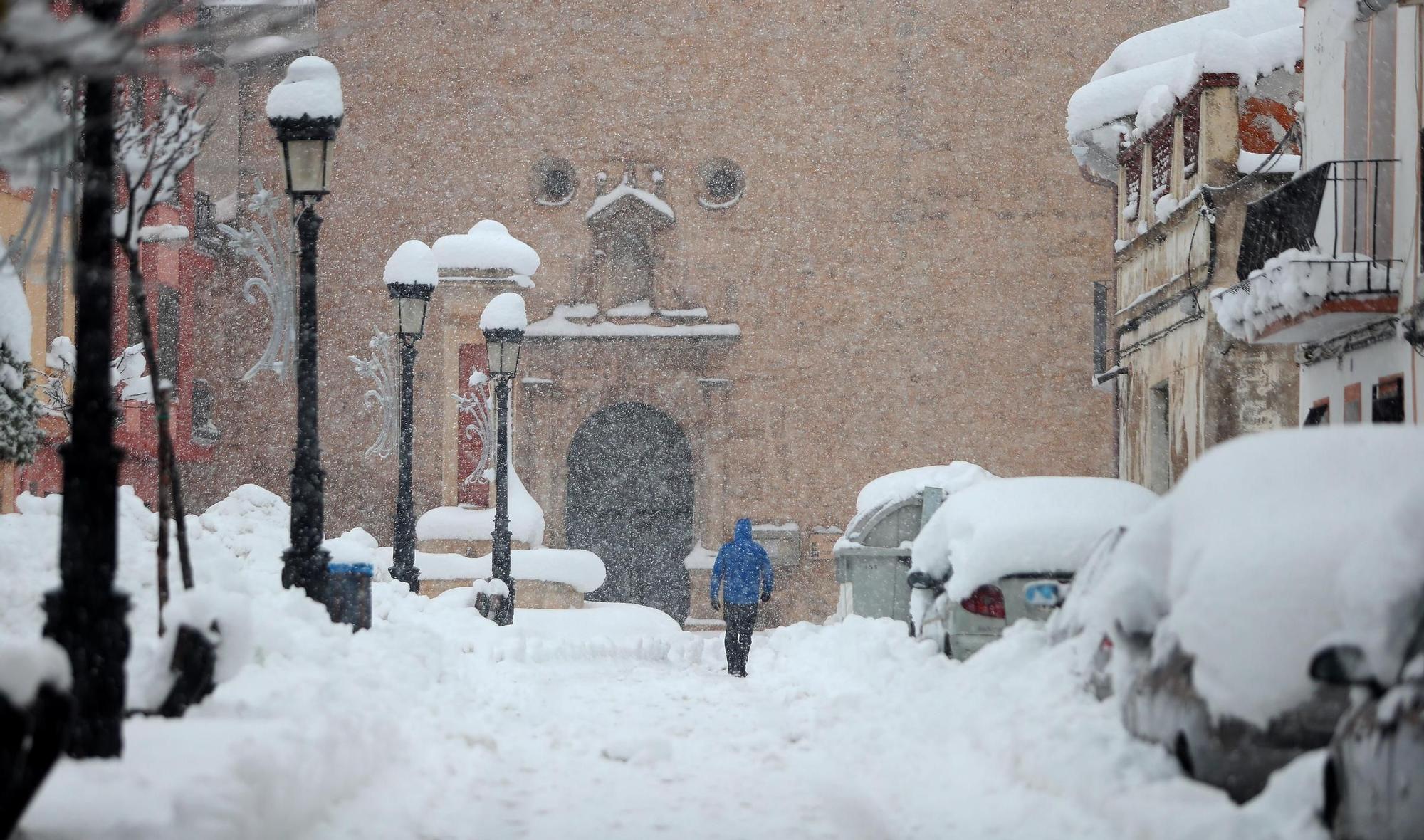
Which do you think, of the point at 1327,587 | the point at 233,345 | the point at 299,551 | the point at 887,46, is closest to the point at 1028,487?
the point at 299,551

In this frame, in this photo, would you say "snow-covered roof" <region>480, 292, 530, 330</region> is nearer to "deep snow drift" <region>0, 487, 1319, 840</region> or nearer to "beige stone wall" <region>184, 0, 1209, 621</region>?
"deep snow drift" <region>0, 487, 1319, 840</region>

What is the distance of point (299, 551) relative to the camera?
10.9 m

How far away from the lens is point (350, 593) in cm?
1122

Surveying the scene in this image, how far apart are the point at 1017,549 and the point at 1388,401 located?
19.5ft

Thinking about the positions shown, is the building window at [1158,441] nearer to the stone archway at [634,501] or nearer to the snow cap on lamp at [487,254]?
the stone archway at [634,501]

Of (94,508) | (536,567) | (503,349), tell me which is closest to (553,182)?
(536,567)

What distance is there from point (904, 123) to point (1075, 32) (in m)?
3.56

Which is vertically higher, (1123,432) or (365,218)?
(365,218)

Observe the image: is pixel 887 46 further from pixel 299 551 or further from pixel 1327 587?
pixel 1327 587

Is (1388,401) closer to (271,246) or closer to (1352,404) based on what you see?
(1352,404)

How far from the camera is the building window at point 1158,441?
20.6 metres

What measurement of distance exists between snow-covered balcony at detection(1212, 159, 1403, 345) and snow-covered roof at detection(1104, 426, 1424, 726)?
7.96 m

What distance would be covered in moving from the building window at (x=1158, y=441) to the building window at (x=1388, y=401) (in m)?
5.77

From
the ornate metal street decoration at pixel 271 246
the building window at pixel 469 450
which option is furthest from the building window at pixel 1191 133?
the ornate metal street decoration at pixel 271 246
